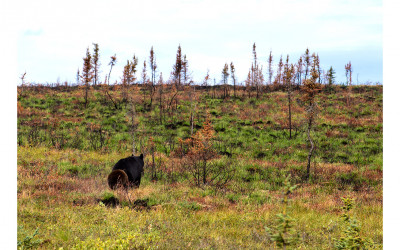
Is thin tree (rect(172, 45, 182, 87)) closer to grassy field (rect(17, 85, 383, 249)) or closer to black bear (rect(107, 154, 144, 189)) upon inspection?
grassy field (rect(17, 85, 383, 249))

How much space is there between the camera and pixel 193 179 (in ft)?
44.7

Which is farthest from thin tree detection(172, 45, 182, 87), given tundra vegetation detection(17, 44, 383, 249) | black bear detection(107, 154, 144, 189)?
black bear detection(107, 154, 144, 189)

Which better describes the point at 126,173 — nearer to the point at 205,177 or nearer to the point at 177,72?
the point at 205,177

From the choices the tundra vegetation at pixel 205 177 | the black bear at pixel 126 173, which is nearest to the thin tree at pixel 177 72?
the tundra vegetation at pixel 205 177

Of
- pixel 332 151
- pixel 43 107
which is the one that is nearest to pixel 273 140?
pixel 332 151

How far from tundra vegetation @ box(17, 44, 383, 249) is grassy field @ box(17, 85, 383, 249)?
6cm

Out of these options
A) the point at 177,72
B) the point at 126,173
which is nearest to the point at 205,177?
the point at 126,173

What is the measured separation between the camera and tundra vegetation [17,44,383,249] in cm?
597

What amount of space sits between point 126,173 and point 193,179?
394cm

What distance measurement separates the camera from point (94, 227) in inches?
250

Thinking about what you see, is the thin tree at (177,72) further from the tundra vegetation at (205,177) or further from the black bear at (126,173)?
the black bear at (126,173)

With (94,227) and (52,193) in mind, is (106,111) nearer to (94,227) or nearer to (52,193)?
(52,193)
